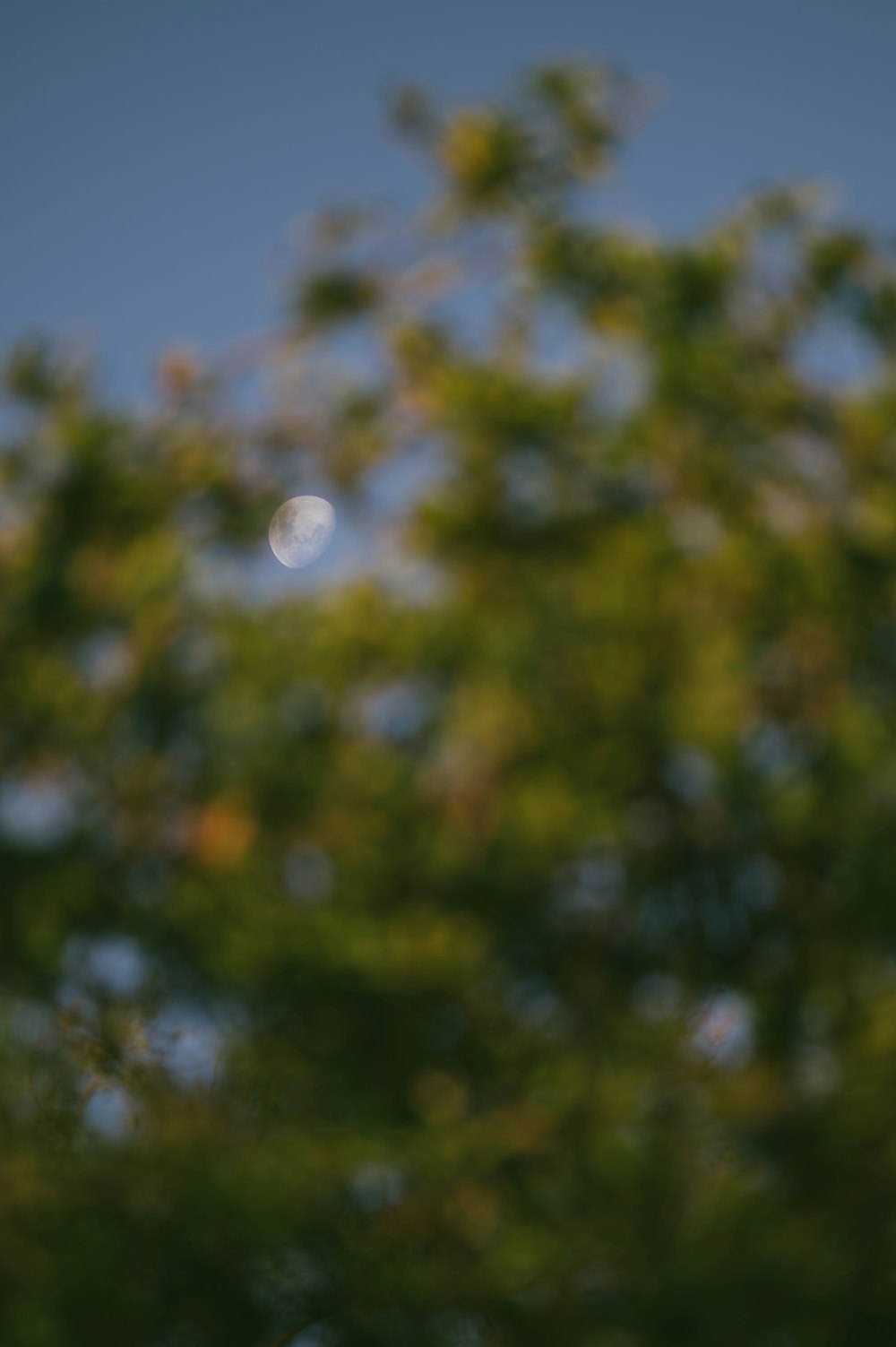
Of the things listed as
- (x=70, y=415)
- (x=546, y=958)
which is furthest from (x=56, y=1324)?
(x=70, y=415)

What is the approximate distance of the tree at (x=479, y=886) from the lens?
118 centimetres

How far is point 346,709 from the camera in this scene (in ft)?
4.72

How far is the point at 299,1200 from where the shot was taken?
115 cm

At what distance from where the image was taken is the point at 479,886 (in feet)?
4.20

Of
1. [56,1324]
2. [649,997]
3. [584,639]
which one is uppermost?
[584,639]

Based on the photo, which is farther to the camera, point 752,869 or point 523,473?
point 523,473

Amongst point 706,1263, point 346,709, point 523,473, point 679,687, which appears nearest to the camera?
point 706,1263

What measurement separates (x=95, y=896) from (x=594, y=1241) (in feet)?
2.10

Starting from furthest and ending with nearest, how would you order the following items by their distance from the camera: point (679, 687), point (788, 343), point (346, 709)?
point (788, 343)
point (346, 709)
point (679, 687)

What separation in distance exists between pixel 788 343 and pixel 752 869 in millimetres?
888

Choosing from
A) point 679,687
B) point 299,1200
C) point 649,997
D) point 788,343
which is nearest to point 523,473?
point 679,687

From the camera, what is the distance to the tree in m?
1.18

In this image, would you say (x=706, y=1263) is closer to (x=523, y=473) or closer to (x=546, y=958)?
(x=546, y=958)

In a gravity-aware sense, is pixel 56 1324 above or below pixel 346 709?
below
